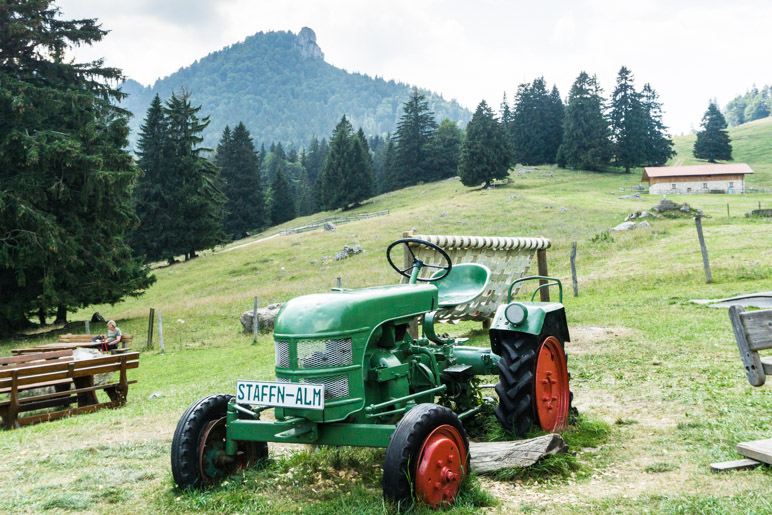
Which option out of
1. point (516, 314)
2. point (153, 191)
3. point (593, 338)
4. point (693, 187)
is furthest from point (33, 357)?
point (693, 187)

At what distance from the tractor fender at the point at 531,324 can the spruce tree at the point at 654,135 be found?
74.9 m

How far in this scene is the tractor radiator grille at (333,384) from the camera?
397 cm

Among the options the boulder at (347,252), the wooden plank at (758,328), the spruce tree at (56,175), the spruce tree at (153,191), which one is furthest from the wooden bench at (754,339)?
the spruce tree at (153,191)

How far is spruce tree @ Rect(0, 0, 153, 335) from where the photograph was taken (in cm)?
1983

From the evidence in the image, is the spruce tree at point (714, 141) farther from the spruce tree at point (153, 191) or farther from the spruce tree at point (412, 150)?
the spruce tree at point (153, 191)

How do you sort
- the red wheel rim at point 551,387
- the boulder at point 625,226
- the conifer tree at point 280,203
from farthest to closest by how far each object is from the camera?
the conifer tree at point 280,203 < the boulder at point 625,226 < the red wheel rim at point 551,387

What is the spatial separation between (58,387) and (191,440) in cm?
695

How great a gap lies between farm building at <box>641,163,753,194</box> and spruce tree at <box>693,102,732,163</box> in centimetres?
1716

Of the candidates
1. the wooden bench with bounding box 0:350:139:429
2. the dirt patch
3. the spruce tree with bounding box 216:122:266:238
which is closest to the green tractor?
the dirt patch

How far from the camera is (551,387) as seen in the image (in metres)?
5.41

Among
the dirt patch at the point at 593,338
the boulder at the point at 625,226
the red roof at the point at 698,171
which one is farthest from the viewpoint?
the red roof at the point at 698,171

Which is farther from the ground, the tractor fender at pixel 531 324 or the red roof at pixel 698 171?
the red roof at pixel 698 171

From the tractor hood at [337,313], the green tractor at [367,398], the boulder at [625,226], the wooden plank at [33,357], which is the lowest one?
the wooden plank at [33,357]

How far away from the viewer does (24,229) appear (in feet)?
65.1
